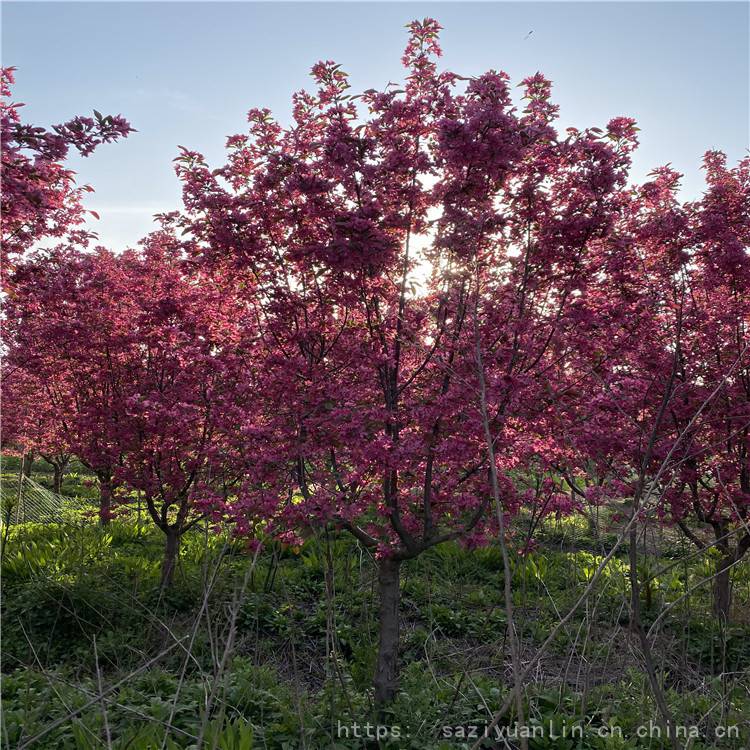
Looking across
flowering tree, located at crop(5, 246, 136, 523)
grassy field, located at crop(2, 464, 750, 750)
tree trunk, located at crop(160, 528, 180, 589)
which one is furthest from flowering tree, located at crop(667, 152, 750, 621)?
Result: flowering tree, located at crop(5, 246, 136, 523)

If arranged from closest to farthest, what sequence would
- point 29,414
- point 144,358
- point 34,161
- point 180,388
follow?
point 34,161, point 180,388, point 144,358, point 29,414

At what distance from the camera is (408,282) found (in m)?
4.82

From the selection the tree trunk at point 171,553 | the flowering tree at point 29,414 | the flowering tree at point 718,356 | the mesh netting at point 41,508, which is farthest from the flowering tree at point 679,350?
the mesh netting at point 41,508

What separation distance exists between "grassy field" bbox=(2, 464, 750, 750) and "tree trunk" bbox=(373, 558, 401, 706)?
14 centimetres

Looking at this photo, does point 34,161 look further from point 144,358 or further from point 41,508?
point 41,508

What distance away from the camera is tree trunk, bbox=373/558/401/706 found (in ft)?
15.5

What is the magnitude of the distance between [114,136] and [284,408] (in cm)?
265

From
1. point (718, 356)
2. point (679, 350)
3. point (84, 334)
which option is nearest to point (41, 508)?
point (84, 334)

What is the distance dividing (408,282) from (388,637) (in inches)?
119

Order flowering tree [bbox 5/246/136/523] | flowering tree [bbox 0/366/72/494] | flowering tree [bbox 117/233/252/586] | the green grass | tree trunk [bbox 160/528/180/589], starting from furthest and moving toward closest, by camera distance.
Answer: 1. flowering tree [bbox 0/366/72/494]
2. tree trunk [bbox 160/528/180/589]
3. flowering tree [bbox 5/246/136/523]
4. flowering tree [bbox 117/233/252/586]
5. the green grass

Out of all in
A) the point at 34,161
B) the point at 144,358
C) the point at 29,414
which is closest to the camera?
the point at 34,161

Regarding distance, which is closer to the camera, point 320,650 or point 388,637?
point 388,637

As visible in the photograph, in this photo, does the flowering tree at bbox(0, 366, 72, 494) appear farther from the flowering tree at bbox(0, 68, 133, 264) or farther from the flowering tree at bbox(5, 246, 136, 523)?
the flowering tree at bbox(0, 68, 133, 264)

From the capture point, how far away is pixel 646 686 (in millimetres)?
4148
